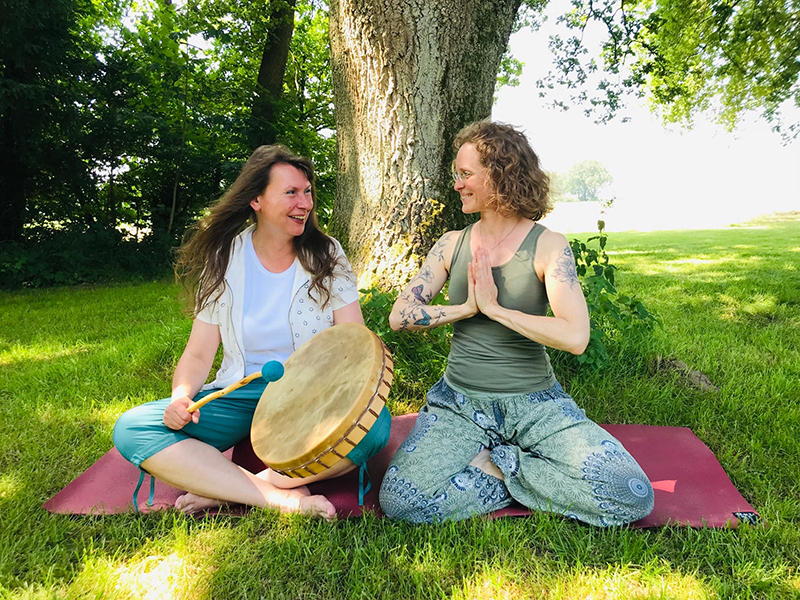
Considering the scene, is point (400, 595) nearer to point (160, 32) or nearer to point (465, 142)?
point (465, 142)

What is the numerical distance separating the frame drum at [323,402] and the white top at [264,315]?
0.23 m

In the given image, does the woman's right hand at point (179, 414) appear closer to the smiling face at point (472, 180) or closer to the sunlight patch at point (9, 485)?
the sunlight patch at point (9, 485)

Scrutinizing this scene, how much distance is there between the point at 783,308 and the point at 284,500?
539 centimetres

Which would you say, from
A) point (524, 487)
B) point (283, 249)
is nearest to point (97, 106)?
point (283, 249)

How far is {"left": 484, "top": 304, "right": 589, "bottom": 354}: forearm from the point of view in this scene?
2.21 metres

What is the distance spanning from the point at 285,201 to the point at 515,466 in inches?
63.8

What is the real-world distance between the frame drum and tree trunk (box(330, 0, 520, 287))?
1627 millimetres

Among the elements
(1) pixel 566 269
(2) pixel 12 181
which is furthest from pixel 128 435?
(2) pixel 12 181

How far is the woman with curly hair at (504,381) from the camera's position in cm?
216

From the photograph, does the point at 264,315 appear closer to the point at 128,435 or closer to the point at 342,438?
the point at 128,435

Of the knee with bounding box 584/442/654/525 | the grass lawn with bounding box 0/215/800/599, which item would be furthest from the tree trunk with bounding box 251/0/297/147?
the knee with bounding box 584/442/654/525

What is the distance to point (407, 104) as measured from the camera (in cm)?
385

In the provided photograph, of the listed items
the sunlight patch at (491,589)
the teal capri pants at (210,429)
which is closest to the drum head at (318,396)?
the teal capri pants at (210,429)

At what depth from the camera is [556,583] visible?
1.83 metres
